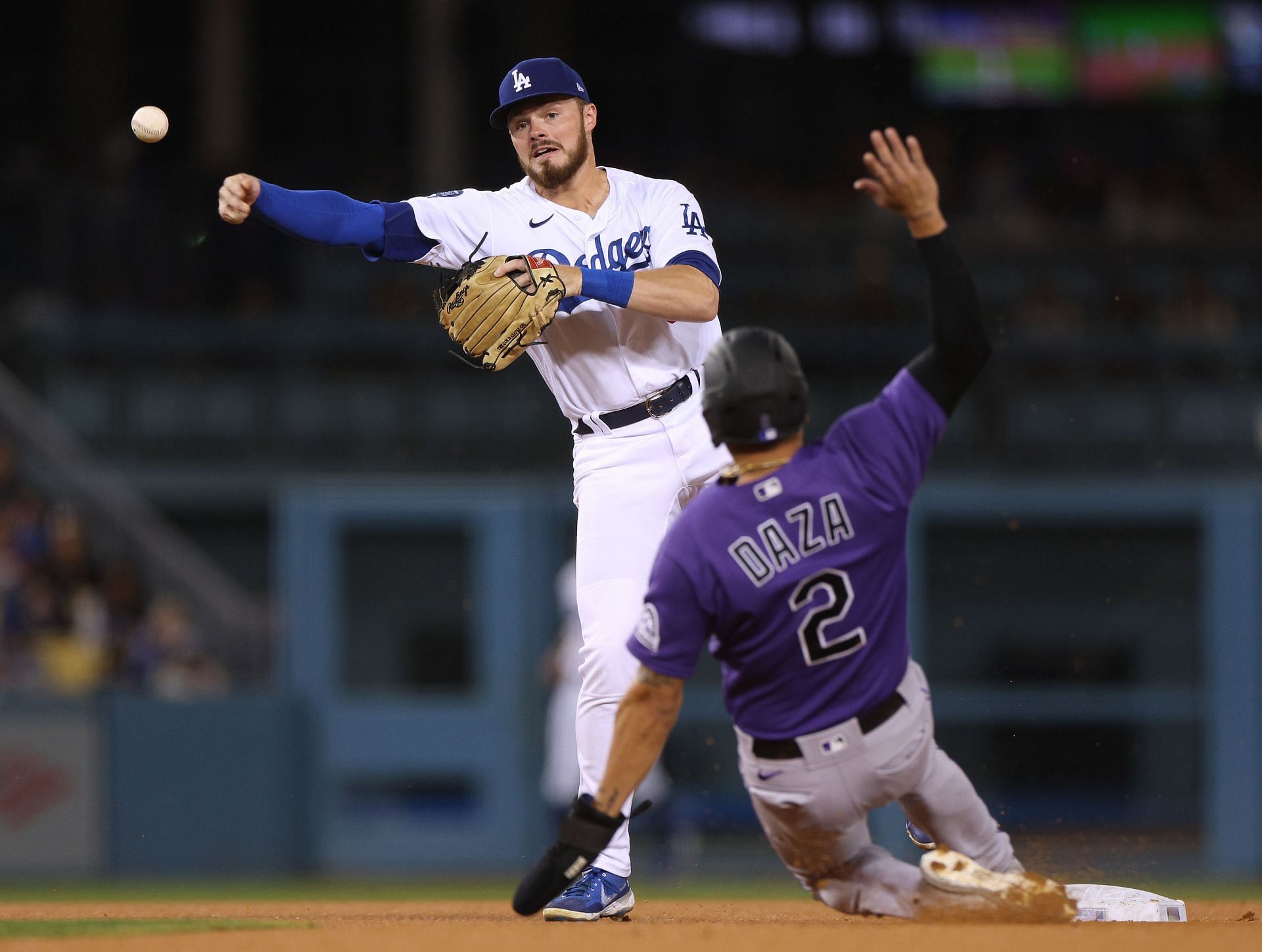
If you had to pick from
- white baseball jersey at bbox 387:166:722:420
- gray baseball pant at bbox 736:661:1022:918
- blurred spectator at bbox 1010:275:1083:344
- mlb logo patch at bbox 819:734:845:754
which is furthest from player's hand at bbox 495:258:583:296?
blurred spectator at bbox 1010:275:1083:344

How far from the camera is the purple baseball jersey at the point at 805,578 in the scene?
3.61 m

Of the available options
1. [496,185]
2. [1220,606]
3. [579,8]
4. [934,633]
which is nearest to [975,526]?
[934,633]

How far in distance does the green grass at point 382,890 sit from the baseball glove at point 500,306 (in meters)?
4.06

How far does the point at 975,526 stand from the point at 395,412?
4454 millimetres

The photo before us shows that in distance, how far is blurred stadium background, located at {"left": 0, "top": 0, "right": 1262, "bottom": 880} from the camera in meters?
9.94

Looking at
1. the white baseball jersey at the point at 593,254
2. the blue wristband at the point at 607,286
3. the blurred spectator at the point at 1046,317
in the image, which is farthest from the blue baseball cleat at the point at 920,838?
the blurred spectator at the point at 1046,317

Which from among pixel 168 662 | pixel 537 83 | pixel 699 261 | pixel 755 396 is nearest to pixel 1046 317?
pixel 168 662

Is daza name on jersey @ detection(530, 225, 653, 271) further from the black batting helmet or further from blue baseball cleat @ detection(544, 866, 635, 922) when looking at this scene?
blue baseball cleat @ detection(544, 866, 635, 922)

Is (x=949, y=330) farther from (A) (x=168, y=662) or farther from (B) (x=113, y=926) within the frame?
(A) (x=168, y=662)

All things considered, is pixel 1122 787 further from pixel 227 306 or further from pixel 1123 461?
pixel 227 306

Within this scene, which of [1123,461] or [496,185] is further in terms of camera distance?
[496,185]

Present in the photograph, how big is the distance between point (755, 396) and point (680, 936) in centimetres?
126

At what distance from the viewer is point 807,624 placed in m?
3.64

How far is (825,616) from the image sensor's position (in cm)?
365
